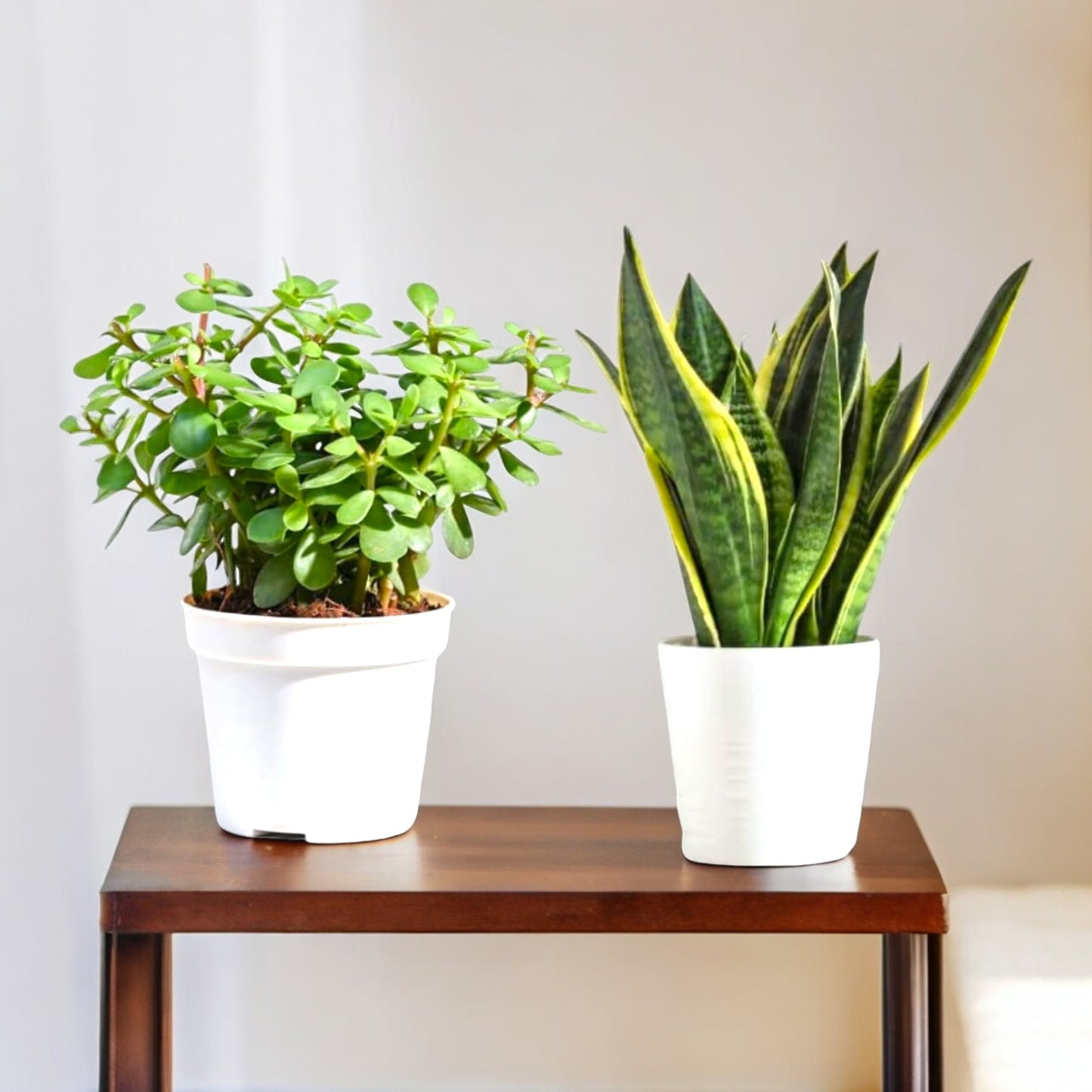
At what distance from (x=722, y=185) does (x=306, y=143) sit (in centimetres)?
37

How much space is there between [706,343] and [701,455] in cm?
10

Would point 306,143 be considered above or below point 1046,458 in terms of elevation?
above

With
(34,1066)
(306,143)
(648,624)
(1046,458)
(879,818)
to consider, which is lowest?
(34,1066)

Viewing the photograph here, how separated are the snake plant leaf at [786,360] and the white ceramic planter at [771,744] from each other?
0.16 metres

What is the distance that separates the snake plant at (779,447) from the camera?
0.77 m

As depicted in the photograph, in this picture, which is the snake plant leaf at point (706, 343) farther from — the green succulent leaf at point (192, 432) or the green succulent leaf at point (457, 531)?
the green succulent leaf at point (192, 432)

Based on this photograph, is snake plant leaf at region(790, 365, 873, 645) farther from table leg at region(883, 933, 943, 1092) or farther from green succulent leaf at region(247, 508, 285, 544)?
green succulent leaf at region(247, 508, 285, 544)

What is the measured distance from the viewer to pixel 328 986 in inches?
46.3

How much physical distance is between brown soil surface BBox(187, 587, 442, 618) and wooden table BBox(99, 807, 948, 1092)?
15 centimetres

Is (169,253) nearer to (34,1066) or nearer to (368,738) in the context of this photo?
(368,738)

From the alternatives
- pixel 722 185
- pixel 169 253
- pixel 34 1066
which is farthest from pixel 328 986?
pixel 722 185

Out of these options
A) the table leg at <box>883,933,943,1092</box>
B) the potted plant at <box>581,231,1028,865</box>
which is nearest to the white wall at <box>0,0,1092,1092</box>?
the table leg at <box>883,933,943,1092</box>

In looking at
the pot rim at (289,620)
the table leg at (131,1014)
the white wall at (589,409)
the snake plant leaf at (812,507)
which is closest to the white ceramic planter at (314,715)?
the pot rim at (289,620)

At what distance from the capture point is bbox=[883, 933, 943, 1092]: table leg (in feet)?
2.68
